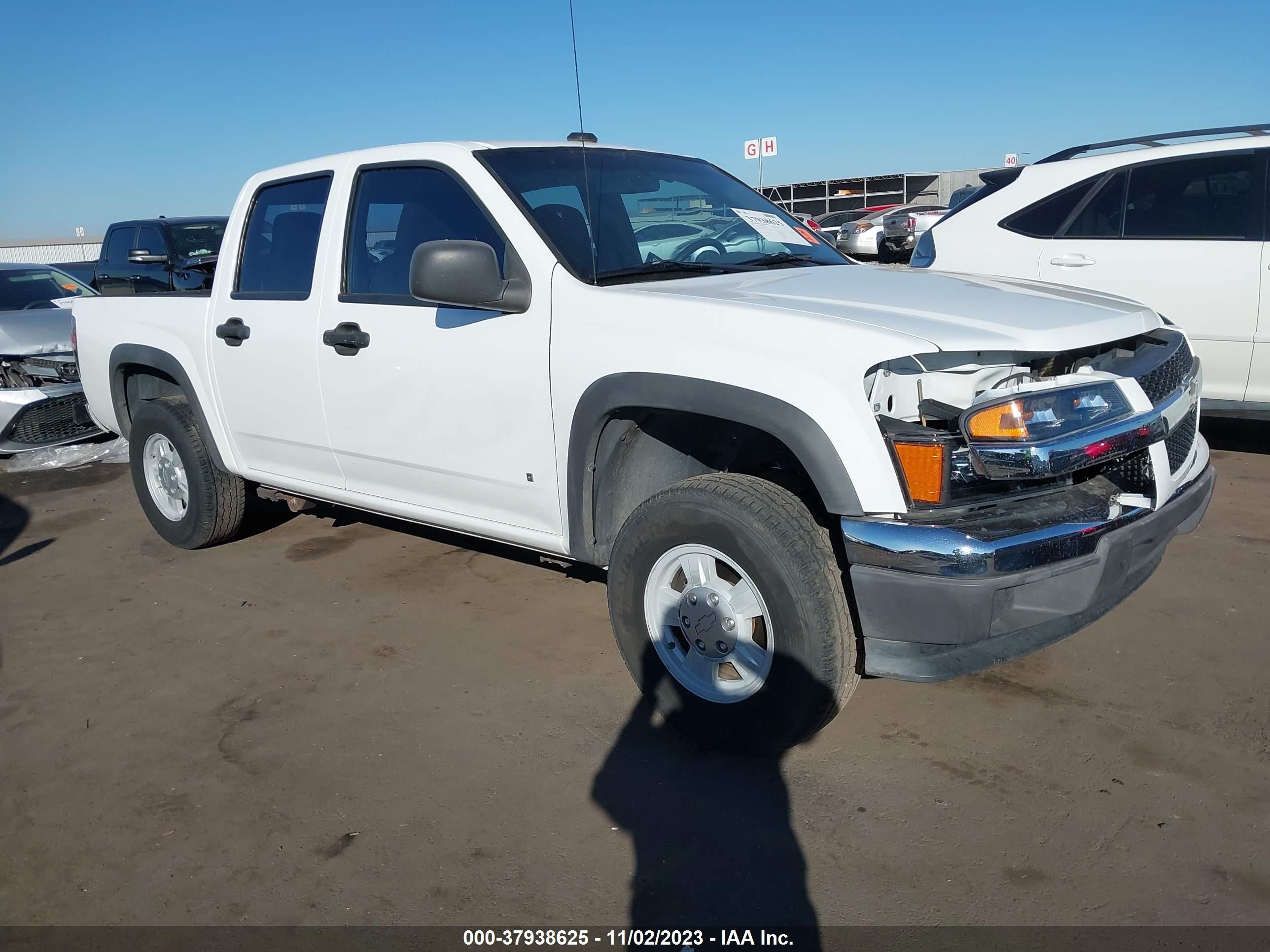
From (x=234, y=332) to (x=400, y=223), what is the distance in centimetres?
107

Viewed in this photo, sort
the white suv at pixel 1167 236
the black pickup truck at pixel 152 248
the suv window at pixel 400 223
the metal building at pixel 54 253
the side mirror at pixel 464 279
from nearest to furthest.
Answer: the side mirror at pixel 464 279, the suv window at pixel 400 223, the white suv at pixel 1167 236, the black pickup truck at pixel 152 248, the metal building at pixel 54 253

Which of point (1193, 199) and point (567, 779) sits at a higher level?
point (1193, 199)

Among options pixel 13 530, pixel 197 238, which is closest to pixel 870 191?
pixel 197 238

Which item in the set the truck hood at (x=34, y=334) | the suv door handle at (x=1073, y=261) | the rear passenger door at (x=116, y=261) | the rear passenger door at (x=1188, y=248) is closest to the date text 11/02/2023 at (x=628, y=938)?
the rear passenger door at (x=1188, y=248)

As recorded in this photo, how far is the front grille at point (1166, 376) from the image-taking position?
116 inches

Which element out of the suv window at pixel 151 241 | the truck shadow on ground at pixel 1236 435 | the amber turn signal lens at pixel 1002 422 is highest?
the suv window at pixel 151 241

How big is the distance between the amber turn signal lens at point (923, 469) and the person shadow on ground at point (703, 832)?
0.59 m

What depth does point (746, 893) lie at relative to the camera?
2.51 m

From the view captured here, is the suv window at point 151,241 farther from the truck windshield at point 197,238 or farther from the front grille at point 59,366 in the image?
the front grille at point 59,366

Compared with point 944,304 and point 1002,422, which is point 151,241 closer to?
point 944,304

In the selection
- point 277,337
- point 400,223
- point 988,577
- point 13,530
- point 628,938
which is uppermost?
point 400,223

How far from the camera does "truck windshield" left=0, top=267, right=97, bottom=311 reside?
8750mm

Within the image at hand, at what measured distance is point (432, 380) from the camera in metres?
3.62

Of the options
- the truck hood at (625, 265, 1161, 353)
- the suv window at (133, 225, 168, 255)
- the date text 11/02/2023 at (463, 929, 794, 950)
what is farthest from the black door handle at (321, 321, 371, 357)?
the suv window at (133, 225, 168, 255)
